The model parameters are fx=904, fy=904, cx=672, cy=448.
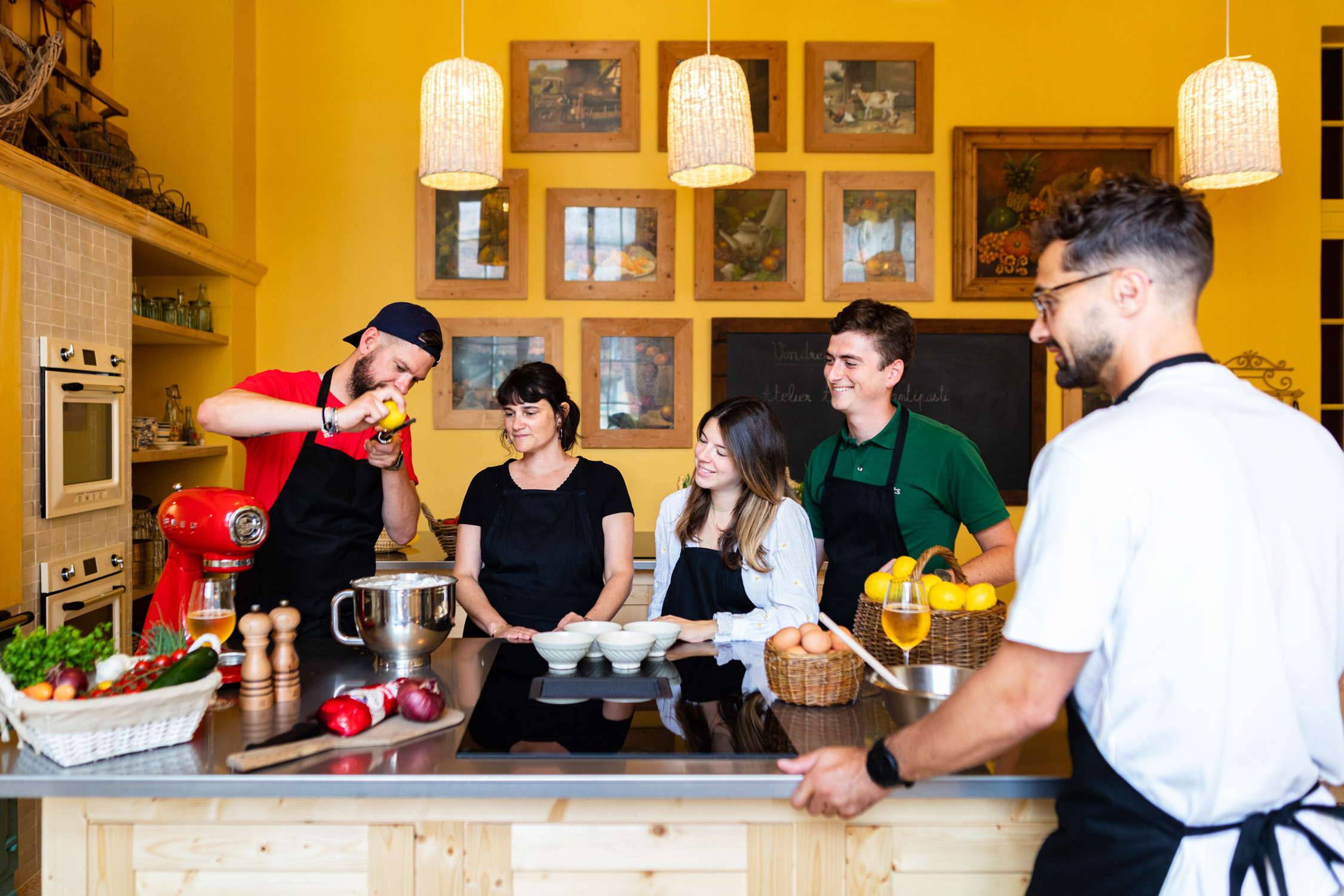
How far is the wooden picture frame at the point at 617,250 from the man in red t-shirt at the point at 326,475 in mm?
2155

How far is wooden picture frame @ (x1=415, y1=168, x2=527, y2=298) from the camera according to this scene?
452 centimetres

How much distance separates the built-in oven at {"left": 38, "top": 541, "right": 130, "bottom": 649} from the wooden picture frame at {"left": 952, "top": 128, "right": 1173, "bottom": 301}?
3.90 meters

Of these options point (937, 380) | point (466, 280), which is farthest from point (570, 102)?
point (937, 380)

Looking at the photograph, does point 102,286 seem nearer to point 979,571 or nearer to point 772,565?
point 772,565

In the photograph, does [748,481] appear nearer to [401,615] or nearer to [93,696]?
[401,615]

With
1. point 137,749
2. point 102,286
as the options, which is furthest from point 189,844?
point 102,286

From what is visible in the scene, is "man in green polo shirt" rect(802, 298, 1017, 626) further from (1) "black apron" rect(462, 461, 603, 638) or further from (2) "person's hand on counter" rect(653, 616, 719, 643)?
(1) "black apron" rect(462, 461, 603, 638)

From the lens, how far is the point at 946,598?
5.49 ft

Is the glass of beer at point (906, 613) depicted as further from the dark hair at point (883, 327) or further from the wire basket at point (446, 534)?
the wire basket at point (446, 534)

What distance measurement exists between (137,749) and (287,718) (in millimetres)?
227

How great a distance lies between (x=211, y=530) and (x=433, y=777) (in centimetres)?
81

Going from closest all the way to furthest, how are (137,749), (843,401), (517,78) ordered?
(137,749) < (843,401) < (517,78)

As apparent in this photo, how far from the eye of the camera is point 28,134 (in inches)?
120

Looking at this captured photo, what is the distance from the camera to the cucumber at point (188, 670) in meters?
1.38
